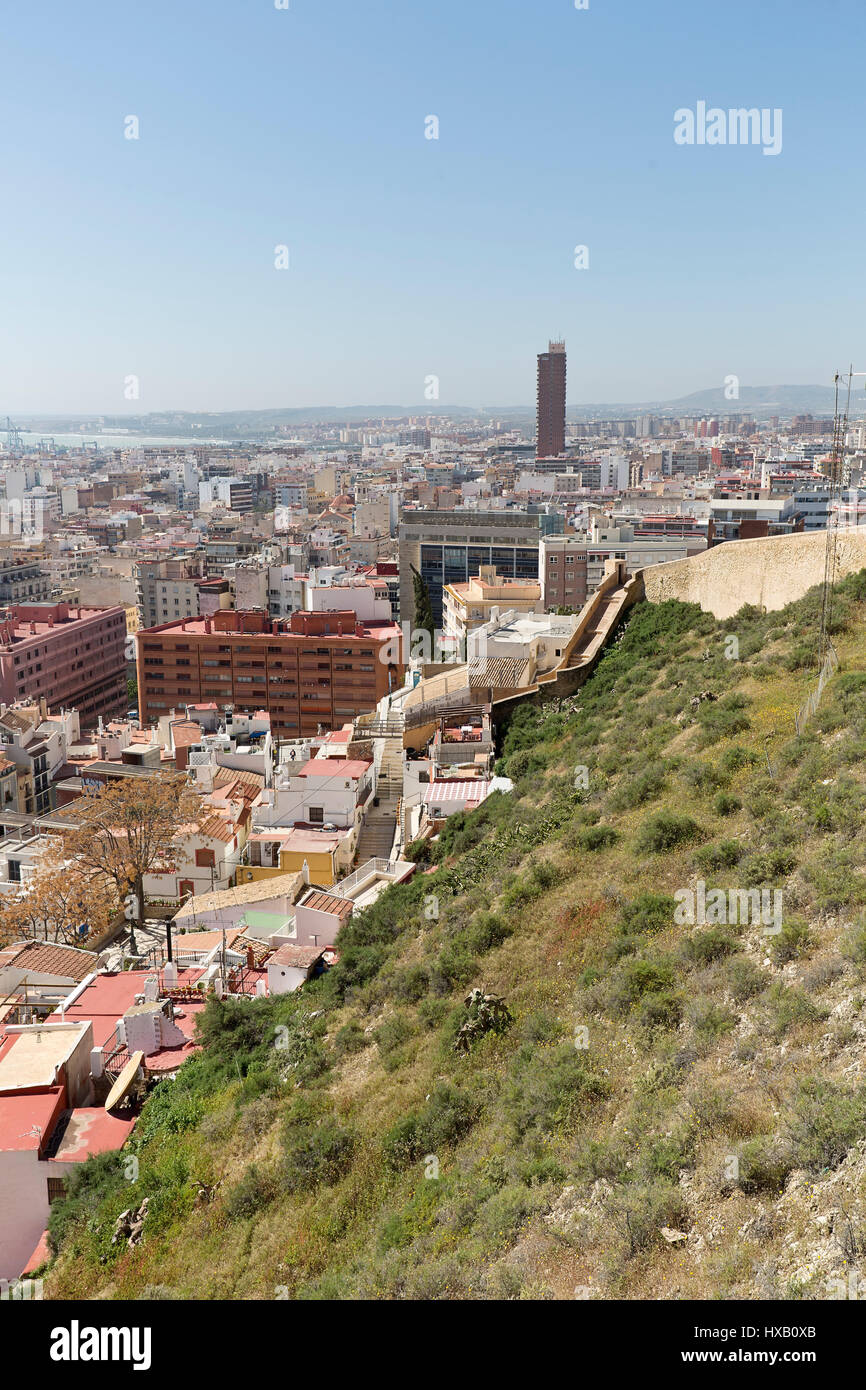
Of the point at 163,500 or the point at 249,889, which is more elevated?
the point at 163,500

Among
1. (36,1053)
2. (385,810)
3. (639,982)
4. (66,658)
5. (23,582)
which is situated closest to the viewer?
(639,982)

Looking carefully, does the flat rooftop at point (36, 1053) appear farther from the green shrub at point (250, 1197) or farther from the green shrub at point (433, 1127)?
the green shrub at point (433, 1127)

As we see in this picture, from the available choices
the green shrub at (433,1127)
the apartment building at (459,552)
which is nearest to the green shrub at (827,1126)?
the green shrub at (433,1127)

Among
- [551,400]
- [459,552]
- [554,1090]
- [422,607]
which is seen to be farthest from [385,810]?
[551,400]

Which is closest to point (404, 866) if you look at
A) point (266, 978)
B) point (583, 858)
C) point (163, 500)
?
point (266, 978)

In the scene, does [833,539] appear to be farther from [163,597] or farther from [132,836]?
[163,597]

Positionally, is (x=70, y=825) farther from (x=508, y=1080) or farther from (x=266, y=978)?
(x=508, y=1080)
